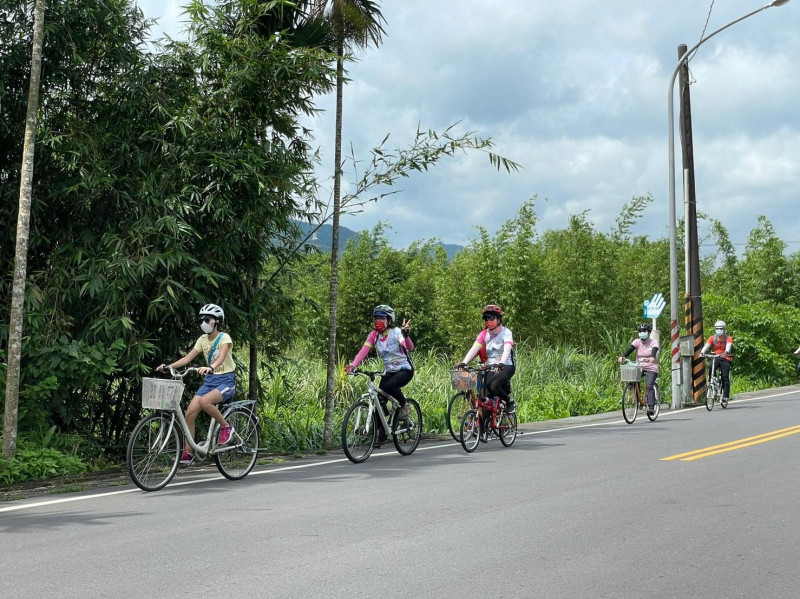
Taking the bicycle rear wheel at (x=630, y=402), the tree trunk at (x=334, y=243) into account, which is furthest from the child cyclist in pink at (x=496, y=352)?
the bicycle rear wheel at (x=630, y=402)

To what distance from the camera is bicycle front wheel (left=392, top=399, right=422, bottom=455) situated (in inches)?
490

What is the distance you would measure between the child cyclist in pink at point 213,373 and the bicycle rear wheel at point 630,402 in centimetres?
962

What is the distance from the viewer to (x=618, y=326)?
3309 cm

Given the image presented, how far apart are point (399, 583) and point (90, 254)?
23.6 feet

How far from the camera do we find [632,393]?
A: 59.0ft

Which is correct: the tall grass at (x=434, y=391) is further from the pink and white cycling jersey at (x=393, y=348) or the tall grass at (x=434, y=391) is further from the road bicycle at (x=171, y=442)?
the road bicycle at (x=171, y=442)

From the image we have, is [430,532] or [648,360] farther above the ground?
[648,360]

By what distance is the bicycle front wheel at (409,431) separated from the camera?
12445 millimetres

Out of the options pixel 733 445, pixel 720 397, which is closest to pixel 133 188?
pixel 733 445

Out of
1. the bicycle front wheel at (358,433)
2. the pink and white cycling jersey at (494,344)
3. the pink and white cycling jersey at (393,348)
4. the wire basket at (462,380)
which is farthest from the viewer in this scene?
the pink and white cycling jersey at (494,344)

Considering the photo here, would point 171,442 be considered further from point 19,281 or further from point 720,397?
point 720,397

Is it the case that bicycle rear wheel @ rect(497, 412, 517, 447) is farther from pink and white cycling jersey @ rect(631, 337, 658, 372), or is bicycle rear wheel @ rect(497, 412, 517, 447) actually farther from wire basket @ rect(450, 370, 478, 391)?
pink and white cycling jersey @ rect(631, 337, 658, 372)

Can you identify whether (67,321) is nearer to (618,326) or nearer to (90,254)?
(90,254)

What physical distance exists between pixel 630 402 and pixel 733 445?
4.31 meters
